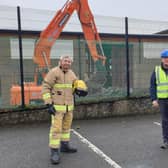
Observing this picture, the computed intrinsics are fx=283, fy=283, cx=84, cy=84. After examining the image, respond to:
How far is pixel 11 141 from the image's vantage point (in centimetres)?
602

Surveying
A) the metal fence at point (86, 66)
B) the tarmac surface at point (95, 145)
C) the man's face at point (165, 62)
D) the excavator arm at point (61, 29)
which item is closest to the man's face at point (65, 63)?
the tarmac surface at point (95, 145)

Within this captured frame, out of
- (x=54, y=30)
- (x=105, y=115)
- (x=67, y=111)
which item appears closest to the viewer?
(x=67, y=111)

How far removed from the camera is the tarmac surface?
4.62 m

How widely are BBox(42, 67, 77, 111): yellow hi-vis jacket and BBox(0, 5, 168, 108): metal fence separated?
3482mm

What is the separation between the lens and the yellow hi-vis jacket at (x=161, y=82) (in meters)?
5.30

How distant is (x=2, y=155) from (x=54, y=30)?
537 centimetres

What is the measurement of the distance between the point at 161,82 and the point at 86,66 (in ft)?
14.5

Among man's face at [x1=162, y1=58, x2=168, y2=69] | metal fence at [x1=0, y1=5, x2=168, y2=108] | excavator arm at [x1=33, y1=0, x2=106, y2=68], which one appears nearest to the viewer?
man's face at [x1=162, y1=58, x2=168, y2=69]

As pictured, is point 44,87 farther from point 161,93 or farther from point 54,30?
point 54,30

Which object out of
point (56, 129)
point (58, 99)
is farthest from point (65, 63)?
point (56, 129)

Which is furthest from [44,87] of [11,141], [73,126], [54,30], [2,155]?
[54,30]

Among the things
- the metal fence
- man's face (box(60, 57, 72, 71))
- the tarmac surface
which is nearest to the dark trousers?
the tarmac surface

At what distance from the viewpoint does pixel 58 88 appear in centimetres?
478

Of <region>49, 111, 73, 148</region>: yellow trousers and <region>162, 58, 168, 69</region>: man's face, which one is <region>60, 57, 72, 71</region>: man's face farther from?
<region>162, 58, 168, 69</region>: man's face
